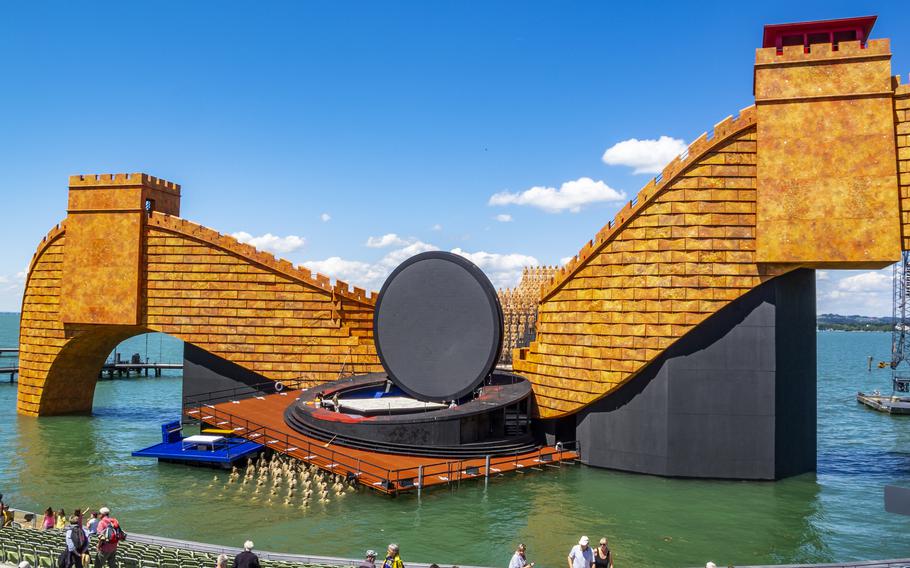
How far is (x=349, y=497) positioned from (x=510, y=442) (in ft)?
31.9

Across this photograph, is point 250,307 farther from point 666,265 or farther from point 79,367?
point 666,265

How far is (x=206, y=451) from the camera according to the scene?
35.1 m

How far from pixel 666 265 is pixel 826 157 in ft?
25.7

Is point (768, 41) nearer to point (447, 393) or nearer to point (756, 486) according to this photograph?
point (756, 486)

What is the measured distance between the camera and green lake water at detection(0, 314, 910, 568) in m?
23.0

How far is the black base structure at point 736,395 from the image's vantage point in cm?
3083

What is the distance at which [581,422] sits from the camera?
35.2m

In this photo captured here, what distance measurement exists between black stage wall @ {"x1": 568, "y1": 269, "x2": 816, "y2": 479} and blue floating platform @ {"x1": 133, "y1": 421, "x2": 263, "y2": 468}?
1910 centimetres

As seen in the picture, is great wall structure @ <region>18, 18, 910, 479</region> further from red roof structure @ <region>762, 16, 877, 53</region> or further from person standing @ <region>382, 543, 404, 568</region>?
person standing @ <region>382, 543, 404, 568</region>

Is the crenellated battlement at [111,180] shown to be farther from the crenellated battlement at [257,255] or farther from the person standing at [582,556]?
the person standing at [582,556]

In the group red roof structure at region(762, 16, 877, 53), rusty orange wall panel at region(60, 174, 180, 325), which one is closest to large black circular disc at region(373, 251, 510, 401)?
red roof structure at region(762, 16, 877, 53)

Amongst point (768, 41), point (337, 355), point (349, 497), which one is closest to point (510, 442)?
point (349, 497)

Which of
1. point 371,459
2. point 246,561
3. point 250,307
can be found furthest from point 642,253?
point 250,307

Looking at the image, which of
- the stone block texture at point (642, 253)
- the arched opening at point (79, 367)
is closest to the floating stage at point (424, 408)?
the stone block texture at point (642, 253)
